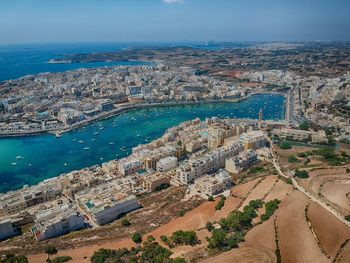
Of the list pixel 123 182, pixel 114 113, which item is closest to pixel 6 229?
pixel 123 182

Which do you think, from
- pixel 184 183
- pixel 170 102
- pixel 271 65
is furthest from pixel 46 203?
pixel 271 65

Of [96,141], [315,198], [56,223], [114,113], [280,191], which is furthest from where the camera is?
[114,113]

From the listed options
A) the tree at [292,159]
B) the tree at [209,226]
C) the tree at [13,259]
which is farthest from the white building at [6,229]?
the tree at [292,159]

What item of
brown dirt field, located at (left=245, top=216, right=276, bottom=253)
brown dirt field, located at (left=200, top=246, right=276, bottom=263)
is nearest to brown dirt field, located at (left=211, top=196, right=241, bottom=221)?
brown dirt field, located at (left=245, top=216, right=276, bottom=253)

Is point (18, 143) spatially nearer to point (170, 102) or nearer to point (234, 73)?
point (170, 102)

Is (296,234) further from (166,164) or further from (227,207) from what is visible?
(166,164)

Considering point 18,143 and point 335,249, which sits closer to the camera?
point 335,249
